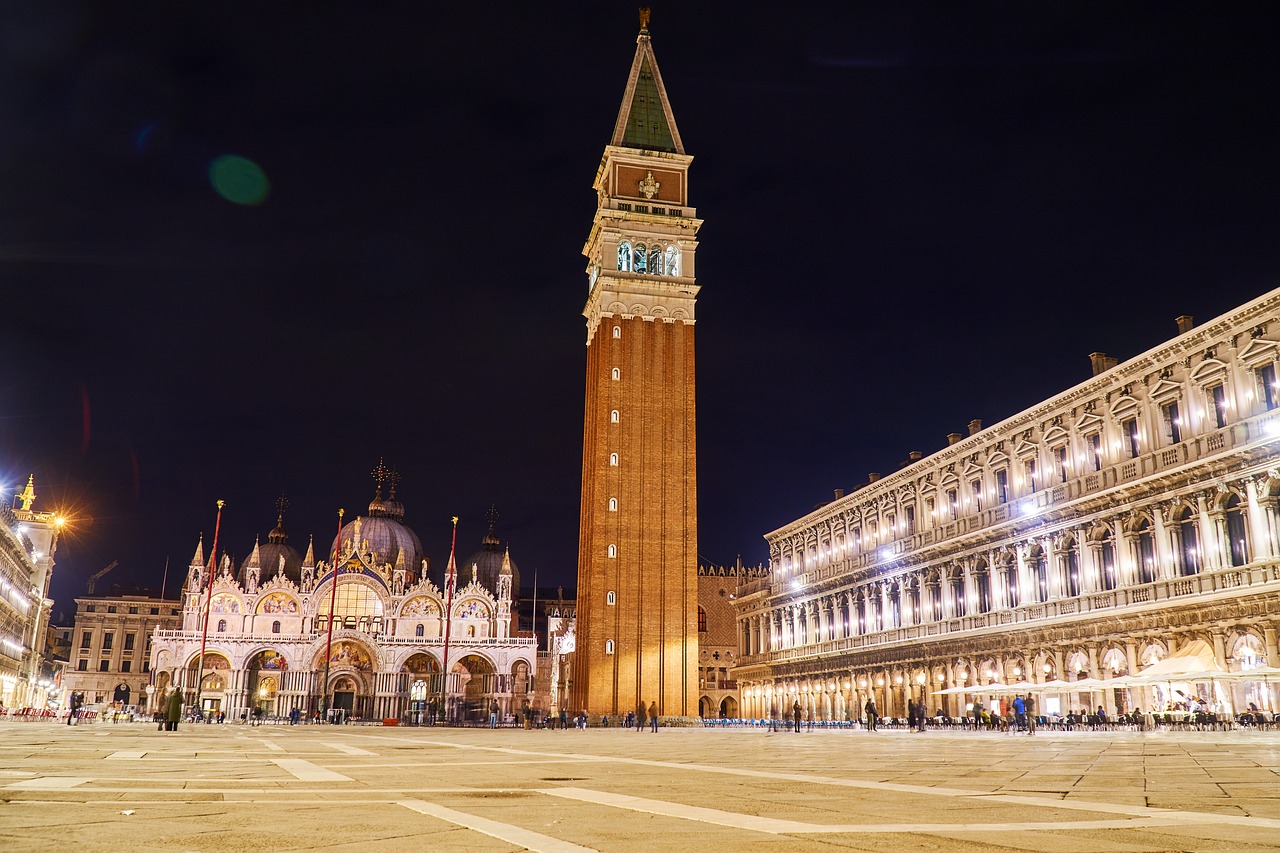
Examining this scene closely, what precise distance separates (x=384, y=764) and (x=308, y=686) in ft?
247

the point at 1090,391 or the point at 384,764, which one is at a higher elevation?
the point at 1090,391

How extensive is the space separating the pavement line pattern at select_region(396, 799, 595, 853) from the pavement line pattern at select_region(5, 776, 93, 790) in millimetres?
2954

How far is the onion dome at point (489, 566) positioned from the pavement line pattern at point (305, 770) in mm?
87440

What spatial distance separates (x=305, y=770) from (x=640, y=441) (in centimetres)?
5395

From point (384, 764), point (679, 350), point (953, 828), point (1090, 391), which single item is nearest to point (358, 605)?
point (679, 350)

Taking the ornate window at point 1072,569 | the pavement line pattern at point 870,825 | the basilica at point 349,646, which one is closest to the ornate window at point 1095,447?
the ornate window at point 1072,569

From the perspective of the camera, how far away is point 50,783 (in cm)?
823

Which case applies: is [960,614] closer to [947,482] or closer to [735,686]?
[947,482]

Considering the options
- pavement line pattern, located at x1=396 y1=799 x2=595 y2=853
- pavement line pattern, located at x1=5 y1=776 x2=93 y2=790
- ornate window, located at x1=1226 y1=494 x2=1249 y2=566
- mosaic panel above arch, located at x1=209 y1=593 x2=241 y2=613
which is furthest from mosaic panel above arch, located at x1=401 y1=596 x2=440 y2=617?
pavement line pattern, located at x1=396 y1=799 x2=595 y2=853

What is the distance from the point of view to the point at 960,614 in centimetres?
4891

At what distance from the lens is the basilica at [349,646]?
82.2 metres

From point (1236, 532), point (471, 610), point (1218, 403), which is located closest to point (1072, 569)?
point (1236, 532)

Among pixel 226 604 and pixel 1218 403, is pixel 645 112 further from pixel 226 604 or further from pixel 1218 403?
pixel 226 604

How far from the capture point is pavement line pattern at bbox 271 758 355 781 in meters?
9.66
